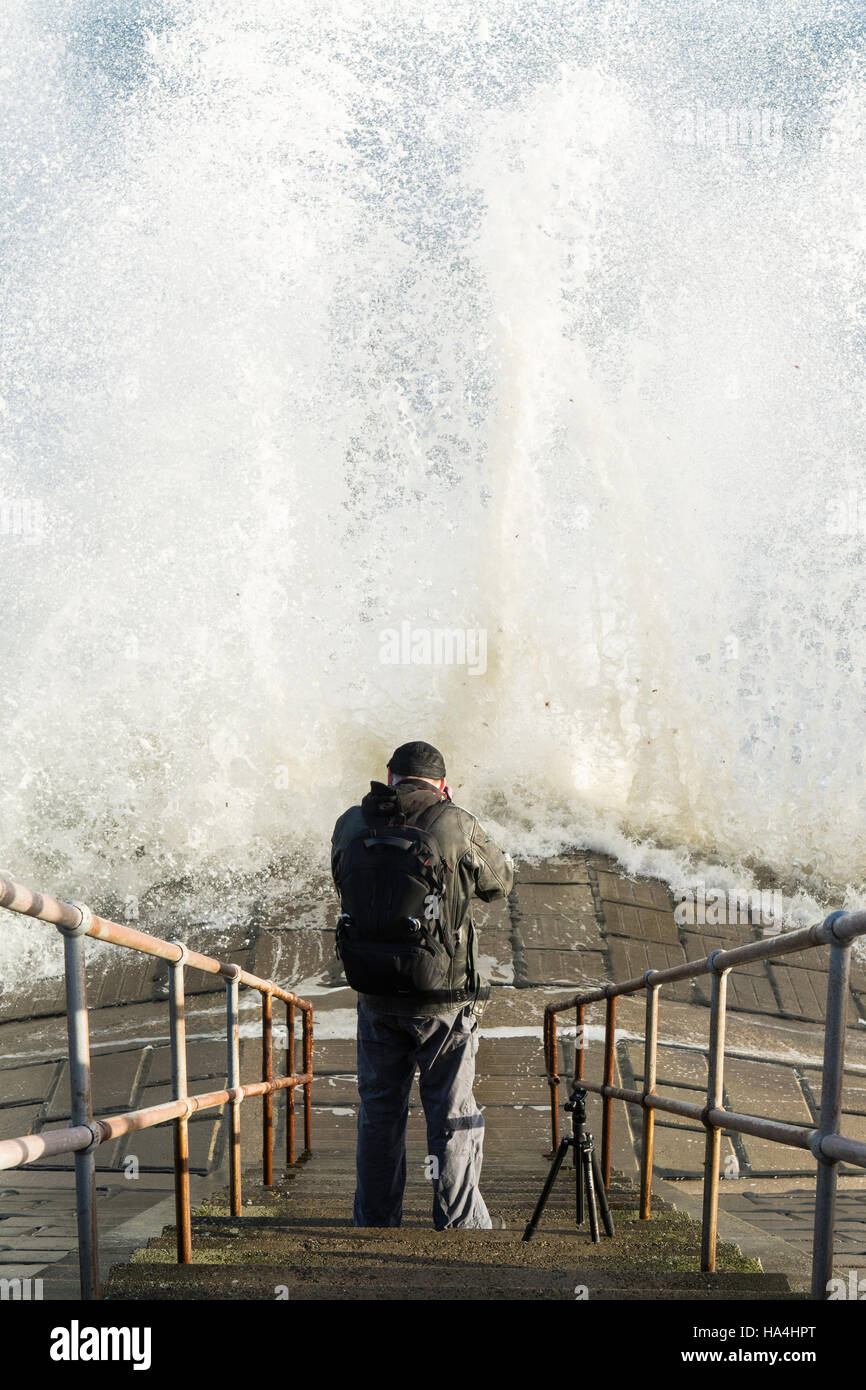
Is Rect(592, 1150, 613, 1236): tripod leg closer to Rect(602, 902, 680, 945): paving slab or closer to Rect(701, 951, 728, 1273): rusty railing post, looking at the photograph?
Rect(701, 951, 728, 1273): rusty railing post

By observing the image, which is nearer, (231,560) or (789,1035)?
(789,1035)

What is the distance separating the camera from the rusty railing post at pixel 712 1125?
264 cm

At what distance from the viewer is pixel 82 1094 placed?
2.00 m

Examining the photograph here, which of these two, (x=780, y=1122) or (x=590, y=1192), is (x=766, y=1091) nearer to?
(x=590, y=1192)

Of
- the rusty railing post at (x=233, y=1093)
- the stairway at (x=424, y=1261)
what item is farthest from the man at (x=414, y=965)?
the rusty railing post at (x=233, y=1093)

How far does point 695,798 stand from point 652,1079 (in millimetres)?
8201

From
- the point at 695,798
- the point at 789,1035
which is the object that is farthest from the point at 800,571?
the point at 789,1035

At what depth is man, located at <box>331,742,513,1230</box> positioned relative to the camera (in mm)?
3279

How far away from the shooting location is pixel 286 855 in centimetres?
988

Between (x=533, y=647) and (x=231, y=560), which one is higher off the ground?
(x=231, y=560)

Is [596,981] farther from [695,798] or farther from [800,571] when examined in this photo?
[800,571]

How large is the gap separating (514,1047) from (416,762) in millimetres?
3531
